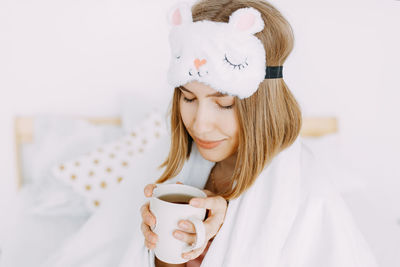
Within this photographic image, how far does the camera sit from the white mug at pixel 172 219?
64 cm

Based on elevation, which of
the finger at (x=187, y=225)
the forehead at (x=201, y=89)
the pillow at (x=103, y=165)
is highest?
the forehead at (x=201, y=89)

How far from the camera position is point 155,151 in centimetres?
114

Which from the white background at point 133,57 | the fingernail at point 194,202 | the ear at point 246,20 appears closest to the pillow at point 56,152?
the white background at point 133,57

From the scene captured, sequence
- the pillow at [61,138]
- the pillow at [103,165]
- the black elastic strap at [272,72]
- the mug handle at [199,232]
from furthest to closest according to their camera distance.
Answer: the pillow at [61,138], the pillow at [103,165], the black elastic strap at [272,72], the mug handle at [199,232]

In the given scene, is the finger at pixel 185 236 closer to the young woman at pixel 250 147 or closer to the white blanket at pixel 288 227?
the young woman at pixel 250 147

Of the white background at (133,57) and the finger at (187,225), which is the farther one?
the white background at (133,57)

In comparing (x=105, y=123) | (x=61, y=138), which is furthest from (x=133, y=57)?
(x=61, y=138)

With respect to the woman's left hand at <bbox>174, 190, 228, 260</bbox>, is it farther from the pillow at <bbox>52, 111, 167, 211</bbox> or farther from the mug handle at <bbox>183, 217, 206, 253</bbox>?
the pillow at <bbox>52, 111, 167, 211</bbox>

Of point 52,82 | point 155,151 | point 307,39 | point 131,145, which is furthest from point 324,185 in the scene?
point 52,82

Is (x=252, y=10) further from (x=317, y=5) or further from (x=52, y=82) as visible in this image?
(x=52, y=82)

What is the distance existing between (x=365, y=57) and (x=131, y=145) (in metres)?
1.11

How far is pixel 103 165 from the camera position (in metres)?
1.47

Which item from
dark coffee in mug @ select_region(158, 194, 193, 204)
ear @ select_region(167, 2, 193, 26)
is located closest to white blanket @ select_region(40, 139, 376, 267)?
dark coffee in mug @ select_region(158, 194, 193, 204)

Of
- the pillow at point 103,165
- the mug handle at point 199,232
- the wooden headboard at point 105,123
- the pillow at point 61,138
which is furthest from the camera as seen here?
the wooden headboard at point 105,123
